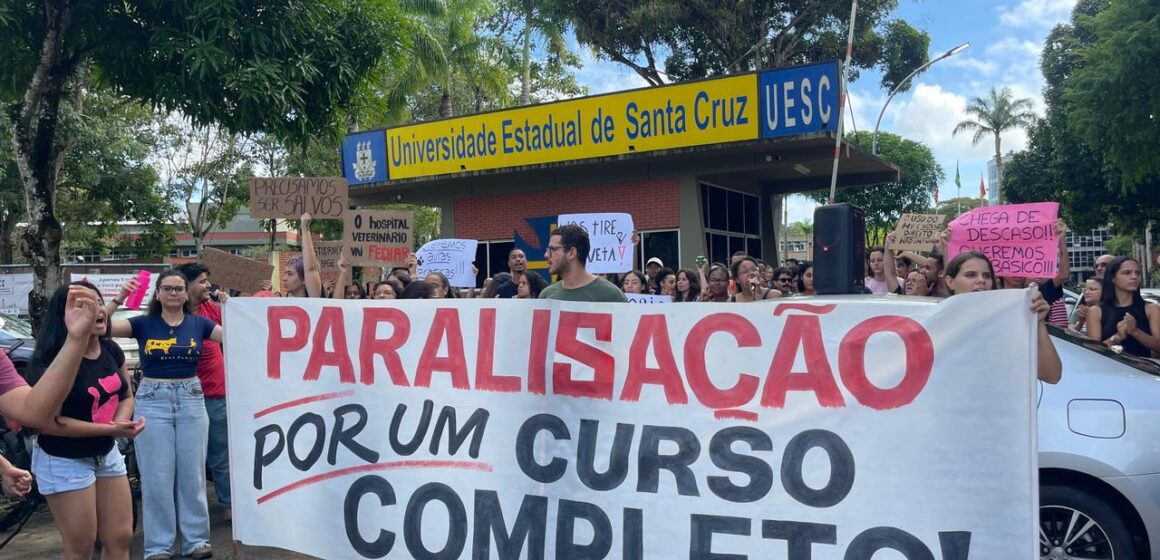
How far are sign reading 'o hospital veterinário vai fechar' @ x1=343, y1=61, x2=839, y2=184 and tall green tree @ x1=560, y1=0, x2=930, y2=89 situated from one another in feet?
24.8

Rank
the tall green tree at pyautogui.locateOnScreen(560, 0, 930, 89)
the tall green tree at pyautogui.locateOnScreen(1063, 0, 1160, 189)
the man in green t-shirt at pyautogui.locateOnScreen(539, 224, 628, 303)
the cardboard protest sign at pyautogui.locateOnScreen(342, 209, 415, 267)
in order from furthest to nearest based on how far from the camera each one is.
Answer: the tall green tree at pyautogui.locateOnScreen(560, 0, 930, 89) < the tall green tree at pyautogui.locateOnScreen(1063, 0, 1160, 189) < the cardboard protest sign at pyautogui.locateOnScreen(342, 209, 415, 267) < the man in green t-shirt at pyautogui.locateOnScreen(539, 224, 628, 303)

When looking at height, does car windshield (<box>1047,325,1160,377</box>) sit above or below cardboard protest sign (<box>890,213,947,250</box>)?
below

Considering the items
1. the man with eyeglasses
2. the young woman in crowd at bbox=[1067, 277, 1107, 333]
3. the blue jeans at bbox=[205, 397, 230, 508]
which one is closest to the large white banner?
the blue jeans at bbox=[205, 397, 230, 508]

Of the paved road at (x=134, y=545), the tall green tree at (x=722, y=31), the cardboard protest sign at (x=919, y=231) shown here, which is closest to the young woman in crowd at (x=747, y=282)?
the cardboard protest sign at (x=919, y=231)

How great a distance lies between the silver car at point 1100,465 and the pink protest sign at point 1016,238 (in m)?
2.13

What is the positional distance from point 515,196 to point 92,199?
14.6m

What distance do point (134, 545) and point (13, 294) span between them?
12.4 meters

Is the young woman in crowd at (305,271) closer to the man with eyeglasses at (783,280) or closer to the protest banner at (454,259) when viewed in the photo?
the protest banner at (454,259)

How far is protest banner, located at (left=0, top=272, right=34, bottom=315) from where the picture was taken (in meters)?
15.7

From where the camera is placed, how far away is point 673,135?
14.8 meters

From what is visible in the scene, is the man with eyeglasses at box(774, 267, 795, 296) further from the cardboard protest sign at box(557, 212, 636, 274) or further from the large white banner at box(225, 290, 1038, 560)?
the large white banner at box(225, 290, 1038, 560)

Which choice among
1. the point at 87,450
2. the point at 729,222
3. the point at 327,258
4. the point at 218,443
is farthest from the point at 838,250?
the point at 729,222

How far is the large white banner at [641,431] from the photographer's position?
3.20 meters

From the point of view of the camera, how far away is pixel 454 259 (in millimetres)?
10016
